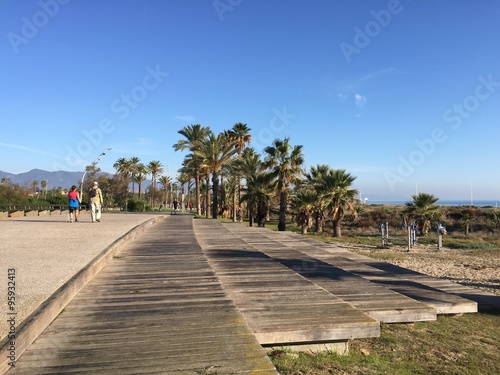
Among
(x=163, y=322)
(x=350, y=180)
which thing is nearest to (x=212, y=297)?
(x=163, y=322)

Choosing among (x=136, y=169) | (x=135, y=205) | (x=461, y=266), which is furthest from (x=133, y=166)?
(x=461, y=266)

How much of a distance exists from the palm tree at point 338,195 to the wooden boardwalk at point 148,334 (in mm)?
25069

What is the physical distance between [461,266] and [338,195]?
14565 millimetres

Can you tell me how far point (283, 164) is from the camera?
29703 mm

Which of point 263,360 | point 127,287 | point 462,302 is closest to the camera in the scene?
point 263,360

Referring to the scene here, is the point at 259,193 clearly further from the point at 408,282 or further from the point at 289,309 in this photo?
the point at 289,309

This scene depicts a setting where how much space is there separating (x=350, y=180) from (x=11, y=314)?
28.5m

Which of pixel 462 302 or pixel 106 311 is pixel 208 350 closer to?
pixel 106 311

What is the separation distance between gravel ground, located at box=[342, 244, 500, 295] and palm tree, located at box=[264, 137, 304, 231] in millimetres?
9202

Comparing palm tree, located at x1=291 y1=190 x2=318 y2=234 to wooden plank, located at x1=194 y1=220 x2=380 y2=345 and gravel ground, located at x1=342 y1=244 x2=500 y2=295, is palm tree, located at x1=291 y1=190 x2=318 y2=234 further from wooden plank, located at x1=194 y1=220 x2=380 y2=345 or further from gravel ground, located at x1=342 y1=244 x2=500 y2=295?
wooden plank, located at x1=194 y1=220 x2=380 y2=345

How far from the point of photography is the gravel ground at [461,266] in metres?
12.0

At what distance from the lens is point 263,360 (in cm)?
308

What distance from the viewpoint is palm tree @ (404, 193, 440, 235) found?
102ft

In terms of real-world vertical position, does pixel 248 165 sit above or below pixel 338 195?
above
